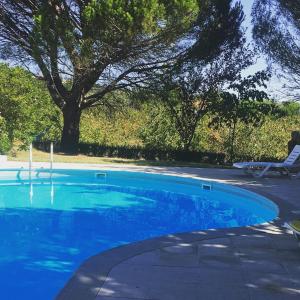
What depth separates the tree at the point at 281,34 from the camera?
14438 mm

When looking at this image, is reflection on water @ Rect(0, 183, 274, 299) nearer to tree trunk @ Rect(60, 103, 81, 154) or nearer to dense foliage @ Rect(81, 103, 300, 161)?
tree trunk @ Rect(60, 103, 81, 154)

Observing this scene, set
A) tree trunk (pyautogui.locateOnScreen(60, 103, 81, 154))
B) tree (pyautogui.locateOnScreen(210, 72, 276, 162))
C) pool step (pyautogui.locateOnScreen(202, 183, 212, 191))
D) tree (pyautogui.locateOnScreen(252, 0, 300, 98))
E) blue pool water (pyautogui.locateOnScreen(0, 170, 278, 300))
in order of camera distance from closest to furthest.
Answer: blue pool water (pyautogui.locateOnScreen(0, 170, 278, 300)), pool step (pyautogui.locateOnScreen(202, 183, 212, 191)), tree (pyautogui.locateOnScreen(252, 0, 300, 98)), tree (pyautogui.locateOnScreen(210, 72, 276, 162)), tree trunk (pyautogui.locateOnScreen(60, 103, 81, 154))

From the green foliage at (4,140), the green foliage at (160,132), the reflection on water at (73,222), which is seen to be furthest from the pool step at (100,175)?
the green foliage at (160,132)

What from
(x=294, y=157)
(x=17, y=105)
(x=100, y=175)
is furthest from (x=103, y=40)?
(x=294, y=157)

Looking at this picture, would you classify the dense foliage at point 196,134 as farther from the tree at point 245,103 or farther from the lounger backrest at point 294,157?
the lounger backrest at point 294,157

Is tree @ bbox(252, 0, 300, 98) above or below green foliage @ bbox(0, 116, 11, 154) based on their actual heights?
above

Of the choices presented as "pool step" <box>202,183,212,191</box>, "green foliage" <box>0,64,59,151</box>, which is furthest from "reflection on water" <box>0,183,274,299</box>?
"green foliage" <box>0,64,59,151</box>

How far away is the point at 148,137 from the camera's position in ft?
54.4

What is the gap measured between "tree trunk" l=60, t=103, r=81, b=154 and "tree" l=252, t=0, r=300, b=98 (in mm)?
7060

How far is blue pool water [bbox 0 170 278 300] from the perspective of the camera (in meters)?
4.92

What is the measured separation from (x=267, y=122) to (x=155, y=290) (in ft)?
45.6

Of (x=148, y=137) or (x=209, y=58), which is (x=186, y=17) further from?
(x=148, y=137)

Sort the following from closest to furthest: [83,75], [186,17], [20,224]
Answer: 1. [20,224]
2. [186,17]
3. [83,75]

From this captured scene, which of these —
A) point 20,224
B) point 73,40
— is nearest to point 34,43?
point 73,40
